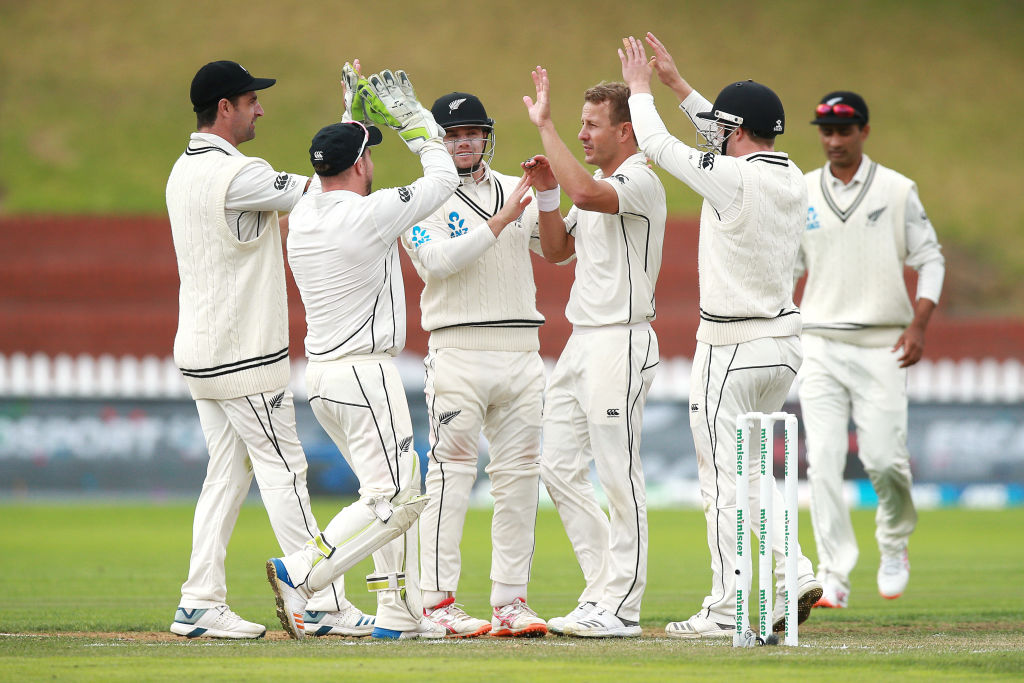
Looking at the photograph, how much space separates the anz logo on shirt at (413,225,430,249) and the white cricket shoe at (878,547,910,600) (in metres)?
3.54

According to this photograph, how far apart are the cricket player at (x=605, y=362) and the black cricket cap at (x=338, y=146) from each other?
768 mm

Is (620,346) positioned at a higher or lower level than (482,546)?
higher

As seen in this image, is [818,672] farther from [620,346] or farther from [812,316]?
[812,316]

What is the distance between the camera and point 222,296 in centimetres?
659

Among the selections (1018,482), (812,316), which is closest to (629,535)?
(812,316)

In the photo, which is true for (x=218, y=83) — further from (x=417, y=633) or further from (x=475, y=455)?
(x=417, y=633)

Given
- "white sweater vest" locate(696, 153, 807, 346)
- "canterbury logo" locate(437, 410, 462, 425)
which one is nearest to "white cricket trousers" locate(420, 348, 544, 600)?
"canterbury logo" locate(437, 410, 462, 425)

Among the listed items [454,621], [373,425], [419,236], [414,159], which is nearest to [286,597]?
[373,425]

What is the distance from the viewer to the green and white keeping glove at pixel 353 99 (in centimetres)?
679

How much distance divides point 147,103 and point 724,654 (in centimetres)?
3756

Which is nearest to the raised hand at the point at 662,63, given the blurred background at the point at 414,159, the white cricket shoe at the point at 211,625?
the white cricket shoe at the point at 211,625

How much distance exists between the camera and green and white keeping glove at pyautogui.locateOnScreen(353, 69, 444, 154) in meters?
6.52

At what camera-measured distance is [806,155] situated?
1447 inches

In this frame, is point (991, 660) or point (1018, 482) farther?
point (1018, 482)
